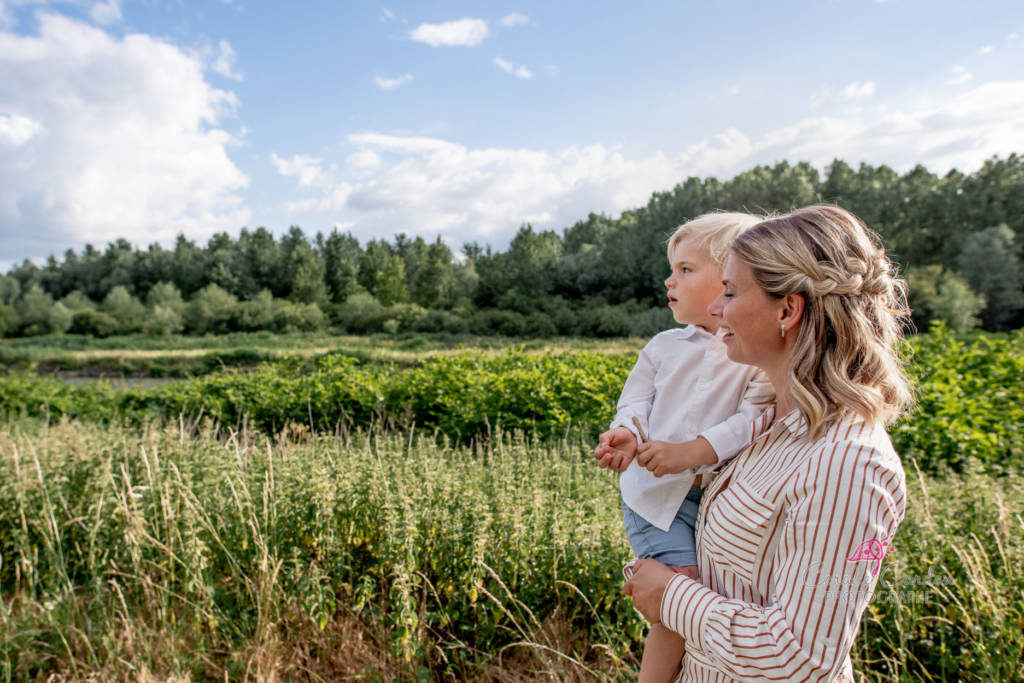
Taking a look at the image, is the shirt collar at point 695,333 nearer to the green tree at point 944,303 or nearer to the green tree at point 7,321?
the green tree at point 944,303

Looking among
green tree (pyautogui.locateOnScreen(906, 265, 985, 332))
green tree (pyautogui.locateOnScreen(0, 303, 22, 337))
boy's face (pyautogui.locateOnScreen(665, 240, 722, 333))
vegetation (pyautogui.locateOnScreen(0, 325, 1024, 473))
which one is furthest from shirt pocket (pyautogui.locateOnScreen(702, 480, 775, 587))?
green tree (pyautogui.locateOnScreen(0, 303, 22, 337))

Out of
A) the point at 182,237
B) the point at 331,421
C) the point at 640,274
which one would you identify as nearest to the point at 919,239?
the point at 640,274

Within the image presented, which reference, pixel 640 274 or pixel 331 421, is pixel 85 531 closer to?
pixel 331 421

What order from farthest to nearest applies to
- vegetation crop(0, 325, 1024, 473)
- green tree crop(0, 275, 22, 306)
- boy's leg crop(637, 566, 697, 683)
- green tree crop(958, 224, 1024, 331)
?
green tree crop(0, 275, 22, 306), green tree crop(958, 224, 1024, 331), vegetation crop(0, 325, 1024, 473), boy's leg crop(637, 566, 697, 683)

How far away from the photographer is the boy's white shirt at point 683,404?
59.1 inches

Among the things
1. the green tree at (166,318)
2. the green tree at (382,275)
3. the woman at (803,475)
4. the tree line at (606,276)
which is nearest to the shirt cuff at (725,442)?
the woman at (803,475)

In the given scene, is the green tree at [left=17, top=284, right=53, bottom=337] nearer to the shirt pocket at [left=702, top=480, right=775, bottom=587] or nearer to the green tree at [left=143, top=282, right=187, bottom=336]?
the green tree at [left=143, top=282, right=187, bottom=336]

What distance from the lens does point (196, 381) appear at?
1016 cm

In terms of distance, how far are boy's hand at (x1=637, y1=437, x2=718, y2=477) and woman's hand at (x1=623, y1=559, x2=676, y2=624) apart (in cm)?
23

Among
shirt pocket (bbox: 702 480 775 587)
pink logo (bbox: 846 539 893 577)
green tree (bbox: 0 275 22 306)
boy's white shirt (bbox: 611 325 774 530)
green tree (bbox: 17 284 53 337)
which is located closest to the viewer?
pink logo (bbox: 846 539 893 577)

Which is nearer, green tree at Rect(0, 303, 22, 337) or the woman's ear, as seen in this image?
the woman's ear

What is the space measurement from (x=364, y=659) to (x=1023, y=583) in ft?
9.62

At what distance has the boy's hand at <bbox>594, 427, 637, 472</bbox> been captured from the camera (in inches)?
60.1

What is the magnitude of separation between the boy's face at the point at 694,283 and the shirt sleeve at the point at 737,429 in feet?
1.08
